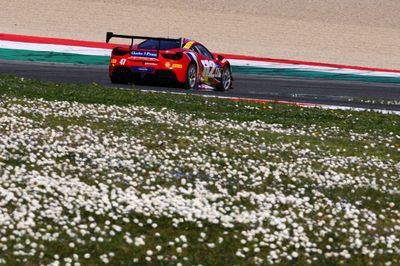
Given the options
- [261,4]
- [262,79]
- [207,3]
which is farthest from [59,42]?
[261,4]

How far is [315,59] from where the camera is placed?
1421 inches

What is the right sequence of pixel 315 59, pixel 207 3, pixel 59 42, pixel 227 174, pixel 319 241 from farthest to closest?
→ pixel 207 3 < pixel 315 59 < pixel 59 42 < pixel 227 174 < pixel 319 241

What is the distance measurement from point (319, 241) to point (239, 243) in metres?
0.72

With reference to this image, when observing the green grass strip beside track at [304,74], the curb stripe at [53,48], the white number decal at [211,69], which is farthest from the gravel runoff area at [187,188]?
the green grass strip beside track at [304,74]

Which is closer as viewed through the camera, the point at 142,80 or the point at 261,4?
the point at 142,80

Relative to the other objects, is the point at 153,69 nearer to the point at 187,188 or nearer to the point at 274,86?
the point at 274,86

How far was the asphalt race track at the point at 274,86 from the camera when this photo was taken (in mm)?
19172

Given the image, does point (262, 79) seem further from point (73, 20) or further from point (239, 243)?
point (239, 243)

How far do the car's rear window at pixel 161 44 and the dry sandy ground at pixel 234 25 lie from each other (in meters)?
15.7

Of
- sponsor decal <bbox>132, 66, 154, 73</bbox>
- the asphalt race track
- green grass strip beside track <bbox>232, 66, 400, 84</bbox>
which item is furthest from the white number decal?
green grass strip beside track <bbox>232, 66, 400, 84</bbox>

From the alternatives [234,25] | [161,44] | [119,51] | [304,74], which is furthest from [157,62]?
[234,25]

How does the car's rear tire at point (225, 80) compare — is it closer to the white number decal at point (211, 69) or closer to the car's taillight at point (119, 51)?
the white number decal at point (211, 69)

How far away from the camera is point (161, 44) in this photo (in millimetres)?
18719

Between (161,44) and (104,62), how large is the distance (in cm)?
922
